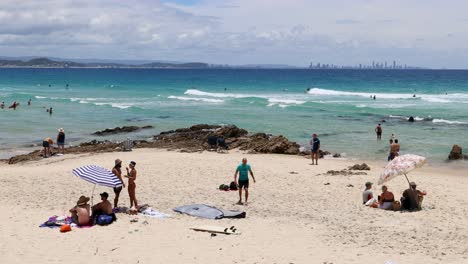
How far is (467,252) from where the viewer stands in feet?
37.8

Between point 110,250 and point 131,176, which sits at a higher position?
point 131,176

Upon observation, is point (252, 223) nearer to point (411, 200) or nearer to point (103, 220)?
point (103, 220)

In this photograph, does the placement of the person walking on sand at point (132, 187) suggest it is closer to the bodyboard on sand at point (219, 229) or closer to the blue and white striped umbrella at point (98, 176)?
the blue and white striped umbrella at point (98, 176)

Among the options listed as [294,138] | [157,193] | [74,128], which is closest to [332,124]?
[294,138]

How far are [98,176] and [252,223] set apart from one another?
3.65m

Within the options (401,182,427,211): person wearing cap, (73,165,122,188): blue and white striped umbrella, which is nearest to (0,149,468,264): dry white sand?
(401,182,427,211): person wearing cap

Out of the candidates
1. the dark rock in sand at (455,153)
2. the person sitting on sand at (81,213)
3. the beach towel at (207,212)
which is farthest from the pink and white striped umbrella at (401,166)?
the dark rock in sand at (455,153)

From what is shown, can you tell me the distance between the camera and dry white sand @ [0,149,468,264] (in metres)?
11.2

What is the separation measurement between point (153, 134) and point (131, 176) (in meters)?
20.1

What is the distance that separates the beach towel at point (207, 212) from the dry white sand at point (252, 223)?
21 cm

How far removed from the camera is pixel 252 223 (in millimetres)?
13562

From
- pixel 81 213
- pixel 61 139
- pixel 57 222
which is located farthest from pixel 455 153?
pixel 57 222

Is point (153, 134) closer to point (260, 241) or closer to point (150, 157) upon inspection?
point (150, 157)

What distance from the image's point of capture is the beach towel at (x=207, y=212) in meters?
14.0
